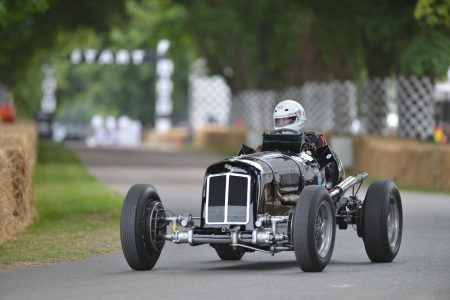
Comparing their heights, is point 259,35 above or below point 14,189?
above

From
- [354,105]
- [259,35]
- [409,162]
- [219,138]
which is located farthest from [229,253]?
[219,138]

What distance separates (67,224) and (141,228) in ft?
A: 21.8

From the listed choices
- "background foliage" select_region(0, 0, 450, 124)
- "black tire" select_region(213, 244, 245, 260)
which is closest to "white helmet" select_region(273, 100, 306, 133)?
"black tire" select_region(213, 244, 245, 260)

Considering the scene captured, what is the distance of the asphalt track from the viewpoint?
1173 centimetres

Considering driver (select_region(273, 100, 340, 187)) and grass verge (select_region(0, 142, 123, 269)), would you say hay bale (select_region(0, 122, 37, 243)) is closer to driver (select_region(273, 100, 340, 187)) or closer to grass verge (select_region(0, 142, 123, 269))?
grass verge (select_region(0, 142, 123, 269))

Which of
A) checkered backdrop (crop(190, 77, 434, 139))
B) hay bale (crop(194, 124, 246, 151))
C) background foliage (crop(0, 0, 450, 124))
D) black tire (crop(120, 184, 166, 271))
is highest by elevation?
background foliage (crop(0, 0, 450, 124))

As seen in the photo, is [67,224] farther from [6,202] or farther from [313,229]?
[313,229]

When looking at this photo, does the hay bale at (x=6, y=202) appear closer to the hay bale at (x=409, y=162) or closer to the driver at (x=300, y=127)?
the driver at (x=300, y=127)

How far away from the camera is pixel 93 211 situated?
73.4 ft

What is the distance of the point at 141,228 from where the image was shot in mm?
13656

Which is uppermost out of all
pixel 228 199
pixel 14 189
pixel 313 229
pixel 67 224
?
pixel 228 199

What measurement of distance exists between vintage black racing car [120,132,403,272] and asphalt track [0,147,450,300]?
25cm

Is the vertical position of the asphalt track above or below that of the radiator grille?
below

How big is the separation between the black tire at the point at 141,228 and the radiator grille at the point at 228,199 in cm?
55
